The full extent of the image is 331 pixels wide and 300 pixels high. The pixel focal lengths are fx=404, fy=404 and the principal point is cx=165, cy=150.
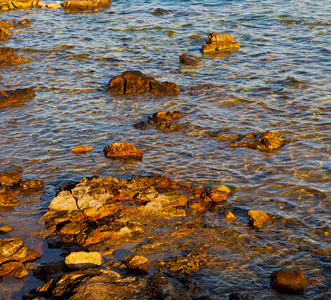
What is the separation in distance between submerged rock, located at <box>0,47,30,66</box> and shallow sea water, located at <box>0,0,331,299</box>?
47cm

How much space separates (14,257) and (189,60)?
10.7 meters

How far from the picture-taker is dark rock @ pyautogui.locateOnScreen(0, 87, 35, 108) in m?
11.5

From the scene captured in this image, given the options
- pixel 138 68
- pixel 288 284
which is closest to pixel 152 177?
pixel 288 284

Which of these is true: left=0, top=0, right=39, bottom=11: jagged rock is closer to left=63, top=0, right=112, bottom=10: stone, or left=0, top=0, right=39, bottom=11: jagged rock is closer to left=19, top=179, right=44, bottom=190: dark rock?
left=63, top=0, right=112, bottom=10: stone

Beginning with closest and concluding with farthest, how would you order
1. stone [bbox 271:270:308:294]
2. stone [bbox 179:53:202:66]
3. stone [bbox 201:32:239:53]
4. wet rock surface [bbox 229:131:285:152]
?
stone [bbox 271:270:308:294]
wet rock surface [bbox 229:131:285:152]
stone [bbox 179:53:202:66]
stone [bbox 201:32:239:53]

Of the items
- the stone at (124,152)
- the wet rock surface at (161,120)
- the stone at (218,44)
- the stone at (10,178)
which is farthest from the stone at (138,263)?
the stone at (218,44)

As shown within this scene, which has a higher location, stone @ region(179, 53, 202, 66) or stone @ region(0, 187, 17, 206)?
stone @ region(179, 53, 202, 66)

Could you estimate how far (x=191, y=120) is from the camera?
34.1 feet

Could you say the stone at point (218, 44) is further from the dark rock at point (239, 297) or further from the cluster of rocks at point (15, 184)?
the dark rock at point (239, 297)

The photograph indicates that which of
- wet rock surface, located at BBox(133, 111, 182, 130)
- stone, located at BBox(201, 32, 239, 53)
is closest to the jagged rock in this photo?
stone, located at BBox(201, 32, 239, 53)

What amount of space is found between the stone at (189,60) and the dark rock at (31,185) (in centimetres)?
865

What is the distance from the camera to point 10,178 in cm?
741

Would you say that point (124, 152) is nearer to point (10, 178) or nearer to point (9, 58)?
point (10, 178)

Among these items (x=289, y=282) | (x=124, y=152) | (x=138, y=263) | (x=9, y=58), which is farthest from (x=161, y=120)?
(x=9, y=58)
